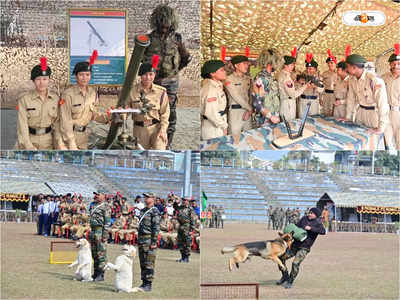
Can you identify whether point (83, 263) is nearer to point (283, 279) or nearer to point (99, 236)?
point (99, 236)

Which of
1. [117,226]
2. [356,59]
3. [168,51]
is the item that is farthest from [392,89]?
[117,226]

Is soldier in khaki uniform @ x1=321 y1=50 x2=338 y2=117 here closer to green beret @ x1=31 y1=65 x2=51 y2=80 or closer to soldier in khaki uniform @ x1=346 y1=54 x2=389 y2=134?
soldier in khaki uniform @ x1=346 y1=54 x2=389 y2=134

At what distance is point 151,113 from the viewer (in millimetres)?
8578

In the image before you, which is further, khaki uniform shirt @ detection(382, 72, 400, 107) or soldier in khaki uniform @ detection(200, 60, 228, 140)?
khaki uniform shirt @ detection(382, 72, 400, 107)

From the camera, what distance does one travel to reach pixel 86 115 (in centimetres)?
855

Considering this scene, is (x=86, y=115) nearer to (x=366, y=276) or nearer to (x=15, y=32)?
(x=15, y=32)

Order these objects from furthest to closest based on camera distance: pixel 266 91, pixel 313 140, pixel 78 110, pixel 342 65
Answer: pixel 342 65
pixel 266 91
pixel 313 140
pixel 78 110

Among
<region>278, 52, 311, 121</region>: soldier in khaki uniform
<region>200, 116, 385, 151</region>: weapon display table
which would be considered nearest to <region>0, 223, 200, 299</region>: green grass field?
<region>200, 116, 385, 151</region>: weapon display table

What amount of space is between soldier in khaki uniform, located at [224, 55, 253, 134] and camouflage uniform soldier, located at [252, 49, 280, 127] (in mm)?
115

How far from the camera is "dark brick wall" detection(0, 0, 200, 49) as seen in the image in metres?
8.40

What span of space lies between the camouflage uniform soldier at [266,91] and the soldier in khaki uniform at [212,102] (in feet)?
1.61

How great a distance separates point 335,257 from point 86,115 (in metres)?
4.00

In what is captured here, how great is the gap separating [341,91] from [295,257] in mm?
2480

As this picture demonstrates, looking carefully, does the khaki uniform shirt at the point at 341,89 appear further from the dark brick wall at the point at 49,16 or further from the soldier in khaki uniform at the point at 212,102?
the dark brick wall at the point at 49,16
